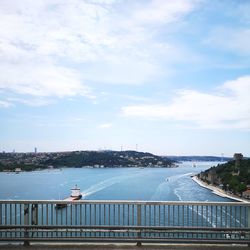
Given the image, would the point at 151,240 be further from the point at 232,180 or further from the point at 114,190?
the point at 232,180

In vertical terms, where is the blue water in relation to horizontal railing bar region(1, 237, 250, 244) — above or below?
below

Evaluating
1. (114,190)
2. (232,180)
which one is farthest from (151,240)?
(232,180)

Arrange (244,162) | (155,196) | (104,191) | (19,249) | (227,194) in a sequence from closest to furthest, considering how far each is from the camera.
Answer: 1. (19,249)
2. (155,196)
3. (104,191)
4. (227,194)
5. (244,162)

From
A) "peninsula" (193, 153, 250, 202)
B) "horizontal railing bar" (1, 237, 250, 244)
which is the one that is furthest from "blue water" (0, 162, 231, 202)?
"horizontal railing bar" (1, 237, 250, 244)

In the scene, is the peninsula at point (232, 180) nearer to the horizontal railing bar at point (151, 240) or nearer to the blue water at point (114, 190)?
the blue water at point (114, 190)

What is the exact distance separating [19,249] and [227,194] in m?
107

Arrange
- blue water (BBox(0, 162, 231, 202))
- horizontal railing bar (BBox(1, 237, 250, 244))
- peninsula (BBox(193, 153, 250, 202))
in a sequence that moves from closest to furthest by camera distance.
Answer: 1. horizontal railing bar (BBox(1, 237, 250, 244))
2. blue water (BBox(0, 162, 231, 202))
3. peninsula (BBox(193, 153, 250, 202))

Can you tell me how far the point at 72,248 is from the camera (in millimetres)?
7926

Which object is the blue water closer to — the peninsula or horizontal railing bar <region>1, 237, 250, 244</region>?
the peninsula

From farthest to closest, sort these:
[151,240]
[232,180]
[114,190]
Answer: [232,180] < [114,190] < [151,240]

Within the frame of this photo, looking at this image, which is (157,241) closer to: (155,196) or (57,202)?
(57,202)

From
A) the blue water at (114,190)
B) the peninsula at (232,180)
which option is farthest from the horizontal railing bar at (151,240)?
the peninsula at (232,180)

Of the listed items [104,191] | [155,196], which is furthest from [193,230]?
[104,191]

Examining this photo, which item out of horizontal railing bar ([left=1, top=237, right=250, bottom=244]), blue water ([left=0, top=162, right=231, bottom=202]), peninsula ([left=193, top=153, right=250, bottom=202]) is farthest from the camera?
peninsula ([left=193, top=153, right=250, bottom=202])
